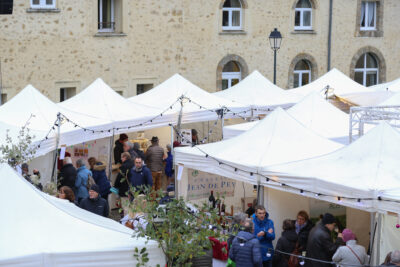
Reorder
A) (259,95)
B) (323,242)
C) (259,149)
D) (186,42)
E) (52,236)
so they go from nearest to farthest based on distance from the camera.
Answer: (52,236)
(323,242)
(259,149)
(259,95)
(186,42)

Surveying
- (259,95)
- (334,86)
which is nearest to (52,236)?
(259,95)

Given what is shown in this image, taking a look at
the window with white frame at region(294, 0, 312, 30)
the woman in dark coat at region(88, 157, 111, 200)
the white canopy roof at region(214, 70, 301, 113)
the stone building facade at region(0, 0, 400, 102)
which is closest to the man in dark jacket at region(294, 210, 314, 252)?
the woman in dark coat at region(88, 157, 111, 200)

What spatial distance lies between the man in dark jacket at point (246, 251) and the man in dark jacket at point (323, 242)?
26.5 inches

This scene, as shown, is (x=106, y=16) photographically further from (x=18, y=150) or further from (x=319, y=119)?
(x=18, y=150)

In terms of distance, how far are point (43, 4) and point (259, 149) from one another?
10.3m

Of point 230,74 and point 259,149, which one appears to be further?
point 230,74

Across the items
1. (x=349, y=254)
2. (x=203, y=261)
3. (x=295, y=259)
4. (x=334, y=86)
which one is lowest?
(x=295, y=259)

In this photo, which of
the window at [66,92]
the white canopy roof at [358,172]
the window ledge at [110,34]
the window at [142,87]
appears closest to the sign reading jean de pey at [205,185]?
the white canopy roof at [358,172]

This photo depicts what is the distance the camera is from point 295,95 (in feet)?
60.3

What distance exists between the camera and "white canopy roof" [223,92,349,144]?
13.4 meters

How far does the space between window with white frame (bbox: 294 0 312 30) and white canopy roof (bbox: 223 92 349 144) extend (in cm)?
1063

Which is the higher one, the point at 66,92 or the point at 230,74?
the point at 230,74

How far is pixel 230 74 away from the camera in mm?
23344

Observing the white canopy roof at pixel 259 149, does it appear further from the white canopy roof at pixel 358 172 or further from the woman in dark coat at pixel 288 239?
the woman in dark coat at pixel 288 239
